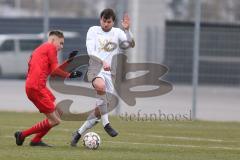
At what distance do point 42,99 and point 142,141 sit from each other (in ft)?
8.10

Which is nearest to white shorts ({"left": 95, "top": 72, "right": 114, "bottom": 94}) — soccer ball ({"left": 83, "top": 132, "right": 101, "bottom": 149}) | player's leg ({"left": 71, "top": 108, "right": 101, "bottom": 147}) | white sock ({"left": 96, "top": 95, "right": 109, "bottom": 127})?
white sock ({"left": 96, "top": 95, "right": 109, "bottom": 127})

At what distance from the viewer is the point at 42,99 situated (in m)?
11.9

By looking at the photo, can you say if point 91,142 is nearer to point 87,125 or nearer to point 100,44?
point 87,125

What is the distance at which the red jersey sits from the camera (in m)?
11.9

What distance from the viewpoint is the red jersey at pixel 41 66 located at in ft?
38.9

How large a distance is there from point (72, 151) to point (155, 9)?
63.7ft

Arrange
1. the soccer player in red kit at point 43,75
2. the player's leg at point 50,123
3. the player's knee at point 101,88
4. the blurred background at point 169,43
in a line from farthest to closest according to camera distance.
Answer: the blurred background at point 169,43 < the player's knee at point 101,88 < the player's leg at point 50,123 < the soccer player in red kit at point 43,75

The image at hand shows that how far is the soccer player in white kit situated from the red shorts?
0.77 m

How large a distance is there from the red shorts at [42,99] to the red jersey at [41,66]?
7 cm

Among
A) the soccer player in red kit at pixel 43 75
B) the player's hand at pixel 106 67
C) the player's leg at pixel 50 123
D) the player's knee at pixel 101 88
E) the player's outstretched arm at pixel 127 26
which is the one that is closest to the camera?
the soccer player in red kit at pixel 43 75

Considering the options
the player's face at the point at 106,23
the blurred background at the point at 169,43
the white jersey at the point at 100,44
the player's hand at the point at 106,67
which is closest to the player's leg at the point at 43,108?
the player's hand at the point at 106,67

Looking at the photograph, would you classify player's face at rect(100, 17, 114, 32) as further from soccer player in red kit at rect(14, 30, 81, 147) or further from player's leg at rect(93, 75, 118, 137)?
soccer player in red kit at rect(14, 30, 81, 147)

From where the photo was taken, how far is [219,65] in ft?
92.6

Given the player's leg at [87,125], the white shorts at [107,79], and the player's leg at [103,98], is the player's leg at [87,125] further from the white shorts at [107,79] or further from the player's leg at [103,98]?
the white shorts at [107,79]
